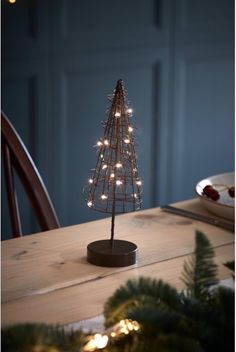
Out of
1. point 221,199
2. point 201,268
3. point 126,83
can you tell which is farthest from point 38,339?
point 126,83

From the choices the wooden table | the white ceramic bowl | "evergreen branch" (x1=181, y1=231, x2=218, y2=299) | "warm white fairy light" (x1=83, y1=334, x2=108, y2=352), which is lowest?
the wooden table

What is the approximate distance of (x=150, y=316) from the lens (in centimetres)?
67

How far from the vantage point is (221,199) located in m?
1.58

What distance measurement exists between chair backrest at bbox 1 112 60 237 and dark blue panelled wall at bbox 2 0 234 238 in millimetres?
1107

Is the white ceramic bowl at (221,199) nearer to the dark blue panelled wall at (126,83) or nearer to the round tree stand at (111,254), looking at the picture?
the round tree stand at (111,254)

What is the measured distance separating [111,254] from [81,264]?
0.05m

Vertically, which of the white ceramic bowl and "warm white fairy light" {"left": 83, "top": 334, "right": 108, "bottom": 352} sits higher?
the white ceramic bowl

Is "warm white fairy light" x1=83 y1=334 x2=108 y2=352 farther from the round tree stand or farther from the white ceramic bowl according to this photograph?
the white ceramic bowl

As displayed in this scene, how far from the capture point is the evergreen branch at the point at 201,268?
2.18ft

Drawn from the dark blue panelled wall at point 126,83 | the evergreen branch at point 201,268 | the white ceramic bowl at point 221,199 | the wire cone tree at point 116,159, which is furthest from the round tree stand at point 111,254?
the dark blue panelled wall at point 126,83

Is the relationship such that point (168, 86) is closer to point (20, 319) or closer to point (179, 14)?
point (179, 14)

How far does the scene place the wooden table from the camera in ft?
3.44

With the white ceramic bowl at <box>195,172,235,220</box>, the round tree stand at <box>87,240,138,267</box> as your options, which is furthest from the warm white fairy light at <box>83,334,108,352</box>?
the white ceramic bowl at <box>195,172,235,220</box>

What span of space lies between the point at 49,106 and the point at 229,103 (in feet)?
3.27
